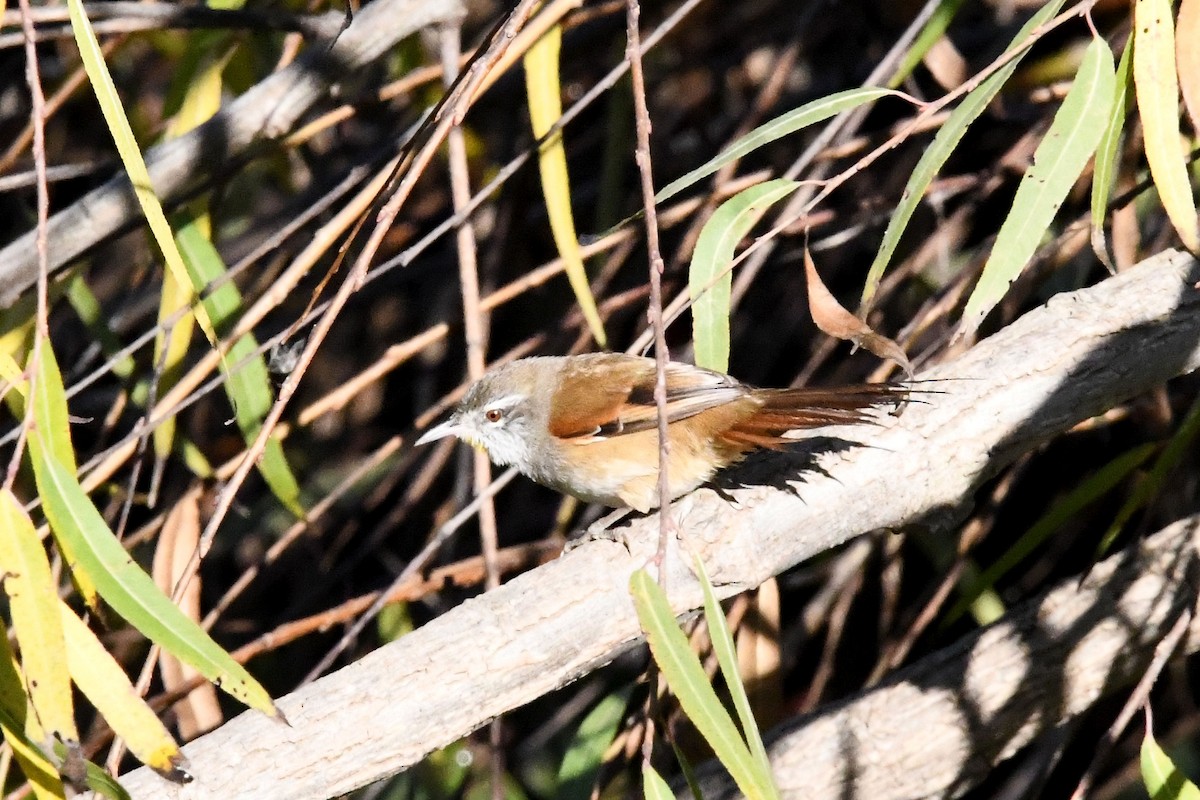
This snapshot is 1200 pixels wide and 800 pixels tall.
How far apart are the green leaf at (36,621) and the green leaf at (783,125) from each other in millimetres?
1238

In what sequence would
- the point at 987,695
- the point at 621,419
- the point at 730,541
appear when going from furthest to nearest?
the point at 621,419 → the point at 987,695 → the point at 730,541

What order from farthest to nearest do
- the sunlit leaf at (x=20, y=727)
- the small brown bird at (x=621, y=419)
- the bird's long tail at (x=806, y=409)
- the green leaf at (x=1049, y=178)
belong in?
the small brown bird at (x=621, y=419) → the bird's long tail at (x=806, y=409) → the green leaf at (x=1049, y=178) → the sunlit leaf at (x=20, y=727)

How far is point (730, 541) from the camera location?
265 centimetres

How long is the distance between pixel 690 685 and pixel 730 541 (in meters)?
0.77

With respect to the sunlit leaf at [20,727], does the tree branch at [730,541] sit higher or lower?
lower

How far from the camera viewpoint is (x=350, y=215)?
2867 millimetres

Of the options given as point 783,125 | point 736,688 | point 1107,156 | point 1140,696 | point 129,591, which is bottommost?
point 1140,696

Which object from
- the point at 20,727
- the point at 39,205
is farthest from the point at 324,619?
the point at 39,205

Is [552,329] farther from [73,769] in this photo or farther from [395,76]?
[73,769]

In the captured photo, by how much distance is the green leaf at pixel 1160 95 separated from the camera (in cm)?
221

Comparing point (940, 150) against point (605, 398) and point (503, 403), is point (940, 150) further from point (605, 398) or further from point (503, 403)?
point (503, 403)

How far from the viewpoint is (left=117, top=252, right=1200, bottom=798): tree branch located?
230 cm

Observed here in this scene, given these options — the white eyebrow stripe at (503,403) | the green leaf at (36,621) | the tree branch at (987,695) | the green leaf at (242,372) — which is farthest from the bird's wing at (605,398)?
the green leaf at (36,621)

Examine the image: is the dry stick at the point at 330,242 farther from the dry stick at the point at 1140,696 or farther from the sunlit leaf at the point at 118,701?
the dry stick at the point at 1140,696
